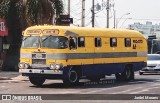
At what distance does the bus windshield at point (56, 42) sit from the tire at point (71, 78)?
1236 millimetres

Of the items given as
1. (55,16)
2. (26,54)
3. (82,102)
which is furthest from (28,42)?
(55,16)

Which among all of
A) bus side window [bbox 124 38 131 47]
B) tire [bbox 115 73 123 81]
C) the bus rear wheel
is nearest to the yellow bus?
bus side window [bbox 124 38 131 47]

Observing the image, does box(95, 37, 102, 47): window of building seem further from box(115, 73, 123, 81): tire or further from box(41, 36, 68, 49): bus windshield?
box(115, 73, 123, 81): tire

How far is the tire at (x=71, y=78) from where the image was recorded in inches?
890

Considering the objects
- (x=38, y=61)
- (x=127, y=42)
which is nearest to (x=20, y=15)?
(x=127, y=42)

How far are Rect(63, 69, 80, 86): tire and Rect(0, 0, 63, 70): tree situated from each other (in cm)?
1137

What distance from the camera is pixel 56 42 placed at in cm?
2250

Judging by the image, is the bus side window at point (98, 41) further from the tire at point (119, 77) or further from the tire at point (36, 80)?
the tire at point (119, 77)

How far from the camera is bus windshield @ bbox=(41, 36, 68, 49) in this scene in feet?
73.7

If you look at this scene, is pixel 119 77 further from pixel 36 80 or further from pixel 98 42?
pixel 36 80

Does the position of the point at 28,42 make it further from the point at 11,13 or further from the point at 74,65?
the point at 11,13

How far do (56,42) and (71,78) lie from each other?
69.7 inches

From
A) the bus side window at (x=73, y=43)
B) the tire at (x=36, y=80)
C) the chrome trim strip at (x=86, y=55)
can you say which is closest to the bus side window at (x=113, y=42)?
the chrome trim strip at (x=86, y=55)

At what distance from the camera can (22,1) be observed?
115ft
